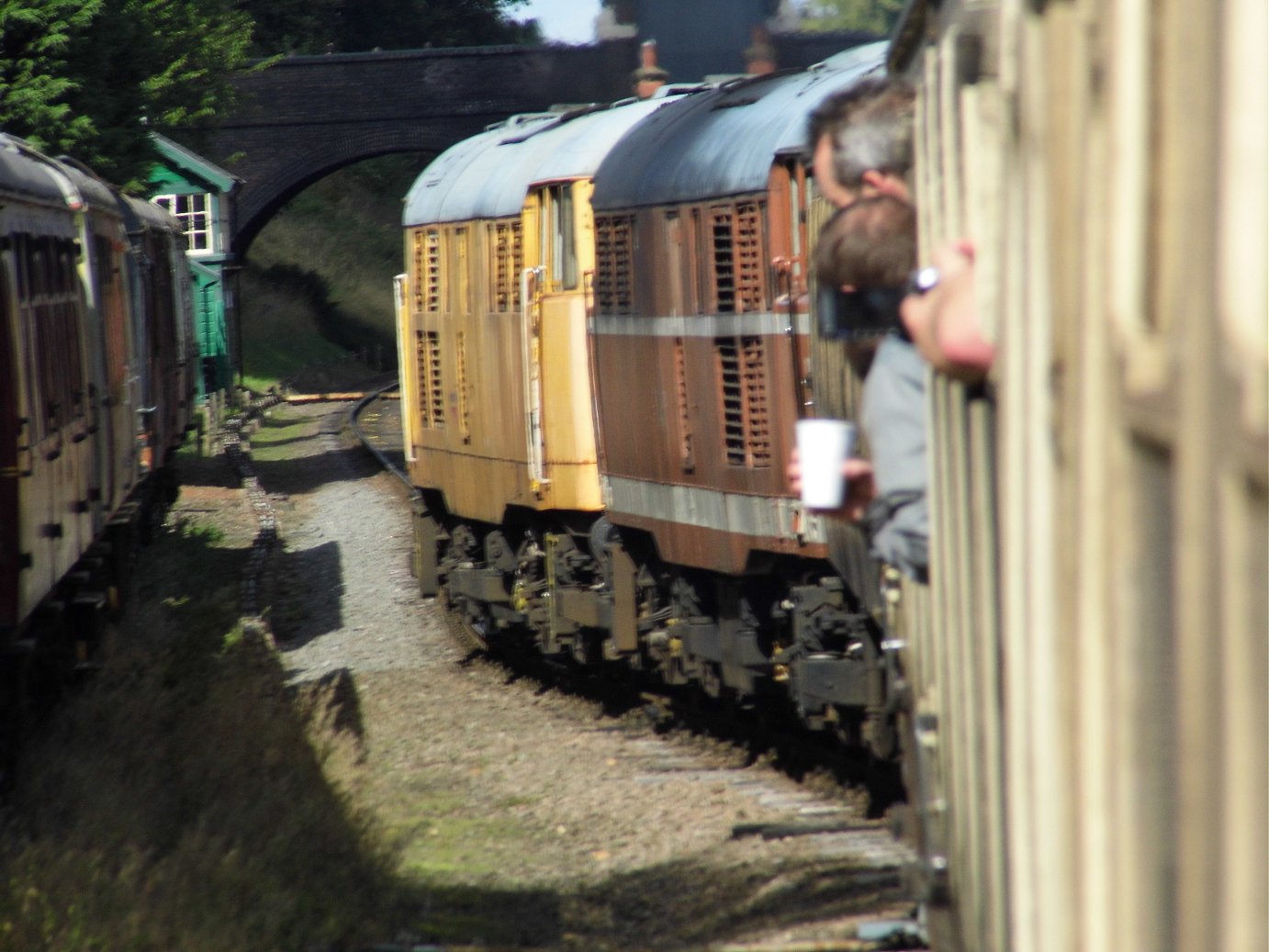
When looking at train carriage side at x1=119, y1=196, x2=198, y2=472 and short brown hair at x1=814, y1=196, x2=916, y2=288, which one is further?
train carriage side at x1=119, y1=196, x2=198, y2=472

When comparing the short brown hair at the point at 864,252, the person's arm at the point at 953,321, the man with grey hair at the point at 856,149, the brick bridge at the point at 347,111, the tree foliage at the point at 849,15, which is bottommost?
the person's arm at the point at 953,321

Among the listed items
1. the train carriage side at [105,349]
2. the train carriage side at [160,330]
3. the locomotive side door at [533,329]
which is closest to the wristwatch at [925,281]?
the locomotive side door at [533,329]

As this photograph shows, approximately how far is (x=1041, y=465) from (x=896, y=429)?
143 centimetres

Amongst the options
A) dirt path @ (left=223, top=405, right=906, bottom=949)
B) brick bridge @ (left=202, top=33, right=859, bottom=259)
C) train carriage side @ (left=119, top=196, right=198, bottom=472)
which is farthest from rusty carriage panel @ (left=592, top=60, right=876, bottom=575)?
brick bridge @ (left=202, top=33, right=859, bottom=259)

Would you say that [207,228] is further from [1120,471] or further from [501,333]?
[1120,471]

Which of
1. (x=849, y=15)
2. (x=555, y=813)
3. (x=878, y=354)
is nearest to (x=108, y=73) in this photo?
(x=555, y=813)

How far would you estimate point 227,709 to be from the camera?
11031 mm

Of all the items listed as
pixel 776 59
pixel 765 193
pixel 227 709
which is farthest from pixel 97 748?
pixel 776 59

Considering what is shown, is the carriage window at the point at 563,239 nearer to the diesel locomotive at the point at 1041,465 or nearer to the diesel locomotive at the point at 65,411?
the diesel locomotive at the point at 1041,465

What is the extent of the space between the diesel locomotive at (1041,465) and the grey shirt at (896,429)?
8 centimetres

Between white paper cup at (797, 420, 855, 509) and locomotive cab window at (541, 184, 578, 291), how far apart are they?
333 inches

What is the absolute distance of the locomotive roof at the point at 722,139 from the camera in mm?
9539

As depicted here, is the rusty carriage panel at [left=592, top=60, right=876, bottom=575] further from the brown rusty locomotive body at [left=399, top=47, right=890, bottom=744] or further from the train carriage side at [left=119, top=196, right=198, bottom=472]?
the train carriage side at [left=119, top=196, right=198, bottom=472]

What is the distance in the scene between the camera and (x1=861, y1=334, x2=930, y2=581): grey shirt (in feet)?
13.1
